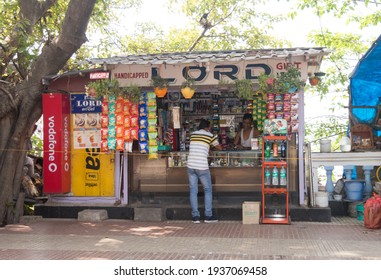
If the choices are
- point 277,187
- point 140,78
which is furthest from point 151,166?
point 277,187

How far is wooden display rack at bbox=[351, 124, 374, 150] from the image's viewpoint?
10521 millimetres

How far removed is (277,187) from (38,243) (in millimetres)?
4468

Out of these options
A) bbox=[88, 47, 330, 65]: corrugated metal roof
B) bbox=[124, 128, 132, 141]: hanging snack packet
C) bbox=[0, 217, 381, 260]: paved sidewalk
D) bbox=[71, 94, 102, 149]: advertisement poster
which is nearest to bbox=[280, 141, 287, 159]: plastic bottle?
bbox=[0, 217, 381, 260]: paved sidewalk

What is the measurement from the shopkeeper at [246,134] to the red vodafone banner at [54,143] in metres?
3.91

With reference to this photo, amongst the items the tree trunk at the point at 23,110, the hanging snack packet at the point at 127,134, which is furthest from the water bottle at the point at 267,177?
the tree trunk at the point at 23,110

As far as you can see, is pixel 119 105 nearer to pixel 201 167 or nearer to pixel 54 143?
pixel 54 143

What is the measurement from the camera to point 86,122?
1040 cm

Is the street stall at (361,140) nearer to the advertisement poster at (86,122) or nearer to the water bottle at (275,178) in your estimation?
the water bottle at (275,178)

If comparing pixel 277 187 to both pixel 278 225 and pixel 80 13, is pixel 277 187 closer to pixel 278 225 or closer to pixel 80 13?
pixel 278 225

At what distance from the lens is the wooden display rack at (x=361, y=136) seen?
34.5ft

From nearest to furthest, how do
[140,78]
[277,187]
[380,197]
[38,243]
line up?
[38,243]
[380,197]
[277,187]
[140,78]

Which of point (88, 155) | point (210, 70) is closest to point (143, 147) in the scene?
point (88, 155)

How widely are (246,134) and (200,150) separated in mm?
1894

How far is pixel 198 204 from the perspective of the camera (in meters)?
10.1
